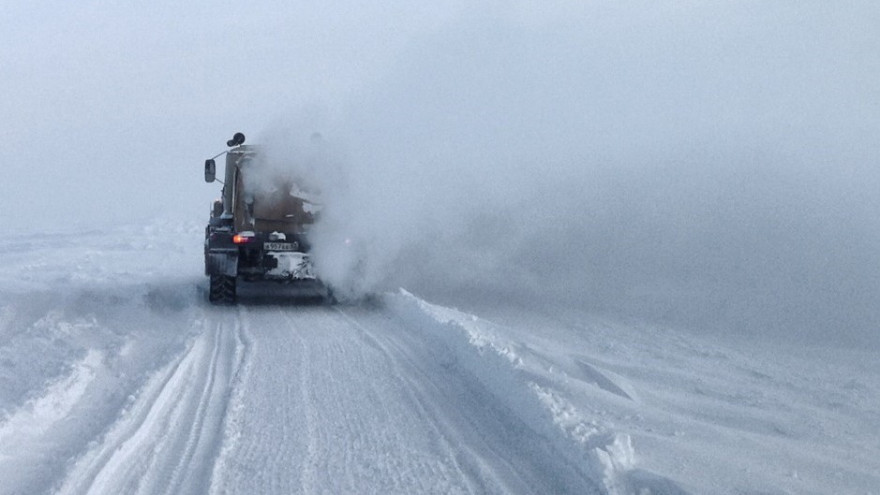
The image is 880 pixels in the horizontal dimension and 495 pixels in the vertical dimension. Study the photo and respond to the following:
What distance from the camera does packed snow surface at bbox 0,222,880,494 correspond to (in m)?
Result: 5.27

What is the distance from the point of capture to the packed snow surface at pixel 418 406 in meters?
5.27

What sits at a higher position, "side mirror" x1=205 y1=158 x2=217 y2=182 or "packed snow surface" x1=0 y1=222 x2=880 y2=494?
"side mirror" x1=205 y1=158 x2=217 y2=182

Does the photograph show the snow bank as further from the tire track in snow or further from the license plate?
the license plate

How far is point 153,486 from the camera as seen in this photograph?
16.5ft

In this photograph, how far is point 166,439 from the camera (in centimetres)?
603

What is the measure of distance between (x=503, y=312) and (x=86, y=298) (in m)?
7.29

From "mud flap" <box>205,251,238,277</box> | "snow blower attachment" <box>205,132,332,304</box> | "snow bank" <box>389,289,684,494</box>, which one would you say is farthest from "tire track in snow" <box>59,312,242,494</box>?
"snow blower attachment" <box>205,132,332,304</box>

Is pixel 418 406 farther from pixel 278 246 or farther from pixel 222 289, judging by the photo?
pixel 222 289

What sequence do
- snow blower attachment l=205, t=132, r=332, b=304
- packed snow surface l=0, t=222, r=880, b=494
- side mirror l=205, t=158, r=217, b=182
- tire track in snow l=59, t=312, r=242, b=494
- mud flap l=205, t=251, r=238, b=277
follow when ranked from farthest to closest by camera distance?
side mirror l=205, t=158, r=217, b=182
snow blower attachment l=205, t=132, r=332, b=304
mud flap l=205, t=251, r=238, b=277
packed snow surface l=0, t=222, r=880, b=494
tire track in snow l=59, t=312, r=242, b=494

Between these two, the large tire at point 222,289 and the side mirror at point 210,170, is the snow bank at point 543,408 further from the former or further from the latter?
the side mirror at point 210,170

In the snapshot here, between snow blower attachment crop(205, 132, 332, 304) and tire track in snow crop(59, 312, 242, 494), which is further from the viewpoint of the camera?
snow blower attachment crop(205, 132, 332, 304)

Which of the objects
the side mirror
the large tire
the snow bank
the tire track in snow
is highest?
the side mirror

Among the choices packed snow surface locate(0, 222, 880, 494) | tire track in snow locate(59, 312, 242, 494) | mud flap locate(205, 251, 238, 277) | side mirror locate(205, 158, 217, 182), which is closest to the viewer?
tire track in snow locate(59, 312, 242, 494)

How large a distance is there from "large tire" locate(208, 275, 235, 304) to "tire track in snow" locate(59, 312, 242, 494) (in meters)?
5.02
